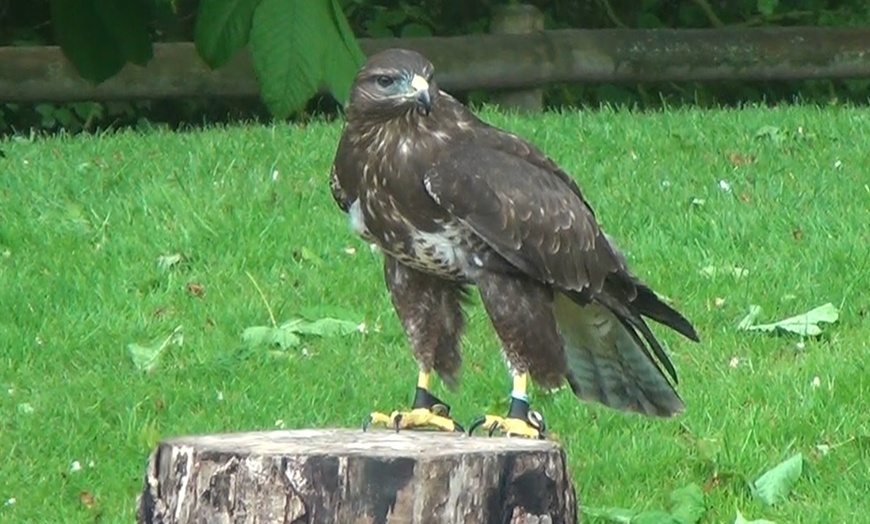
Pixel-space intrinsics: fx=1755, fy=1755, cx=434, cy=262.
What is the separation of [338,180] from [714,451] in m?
1.40

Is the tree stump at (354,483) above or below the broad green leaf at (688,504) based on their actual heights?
above

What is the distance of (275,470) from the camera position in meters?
3.12

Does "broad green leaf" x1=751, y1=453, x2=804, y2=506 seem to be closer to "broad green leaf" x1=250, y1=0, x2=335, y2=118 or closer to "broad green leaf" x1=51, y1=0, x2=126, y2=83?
"broad green leaf" x1=250, y1=0, x2=335, y2=118

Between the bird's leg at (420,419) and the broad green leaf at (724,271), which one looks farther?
the broad green leaf at (724,271)

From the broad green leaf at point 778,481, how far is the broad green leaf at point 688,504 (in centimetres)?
16

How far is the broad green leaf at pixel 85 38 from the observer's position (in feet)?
11.7

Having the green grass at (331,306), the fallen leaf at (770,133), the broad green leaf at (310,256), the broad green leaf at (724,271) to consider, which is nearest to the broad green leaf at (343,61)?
the green grass at (331,306)

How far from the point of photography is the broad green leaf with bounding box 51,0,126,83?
3576 millimetres

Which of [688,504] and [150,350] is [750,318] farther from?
[150,350]

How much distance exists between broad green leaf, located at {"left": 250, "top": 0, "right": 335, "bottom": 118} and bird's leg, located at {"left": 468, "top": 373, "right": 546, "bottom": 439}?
833mm

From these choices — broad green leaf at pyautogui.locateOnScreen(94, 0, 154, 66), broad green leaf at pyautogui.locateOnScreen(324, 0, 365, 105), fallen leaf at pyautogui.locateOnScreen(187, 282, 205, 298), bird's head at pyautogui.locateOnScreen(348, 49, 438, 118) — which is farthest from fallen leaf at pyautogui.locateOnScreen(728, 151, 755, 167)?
broad green leaf at pyautogui.locateOnScreen(94, 0, 154, 66)

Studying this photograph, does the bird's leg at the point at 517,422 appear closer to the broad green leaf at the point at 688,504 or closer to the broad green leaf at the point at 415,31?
the broad green leaf at the point at 688,504

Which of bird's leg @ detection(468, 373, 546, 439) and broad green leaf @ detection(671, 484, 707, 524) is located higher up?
bird's leg @ detection(468, 373, 546, 439)

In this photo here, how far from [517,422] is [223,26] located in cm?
110
